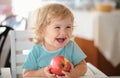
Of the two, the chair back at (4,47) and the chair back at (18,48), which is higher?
the chair back at (18,48)

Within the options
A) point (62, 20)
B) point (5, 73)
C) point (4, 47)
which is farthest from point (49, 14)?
point (4, 47)

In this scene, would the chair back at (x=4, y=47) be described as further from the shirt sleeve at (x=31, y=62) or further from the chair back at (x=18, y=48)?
the shirt sleeve at (x=31, y=62)

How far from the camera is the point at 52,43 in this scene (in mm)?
1049

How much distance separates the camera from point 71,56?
3.62ft

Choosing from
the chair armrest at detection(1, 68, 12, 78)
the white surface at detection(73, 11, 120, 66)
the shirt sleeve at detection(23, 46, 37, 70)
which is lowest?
the white surface at detection(73, 11, 120, 66)

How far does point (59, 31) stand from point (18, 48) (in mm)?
383

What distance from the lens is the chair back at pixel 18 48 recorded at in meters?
1.28

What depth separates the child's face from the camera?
3.25 ft

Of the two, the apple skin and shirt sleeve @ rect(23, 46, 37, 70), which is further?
shirt sleeve @ rect(23, 46, 37, 70)

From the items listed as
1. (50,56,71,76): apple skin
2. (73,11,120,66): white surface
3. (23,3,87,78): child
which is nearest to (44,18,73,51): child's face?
(23,3,87,78): child

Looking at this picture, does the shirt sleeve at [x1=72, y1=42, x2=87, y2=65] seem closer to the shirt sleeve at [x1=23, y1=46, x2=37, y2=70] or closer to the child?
the child

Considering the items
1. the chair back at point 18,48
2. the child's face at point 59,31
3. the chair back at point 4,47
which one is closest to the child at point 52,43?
the child's face at point 59,31

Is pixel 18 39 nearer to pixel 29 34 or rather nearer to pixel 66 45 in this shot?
pixel 29 34

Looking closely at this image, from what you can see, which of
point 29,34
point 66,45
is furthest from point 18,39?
point 66,45
